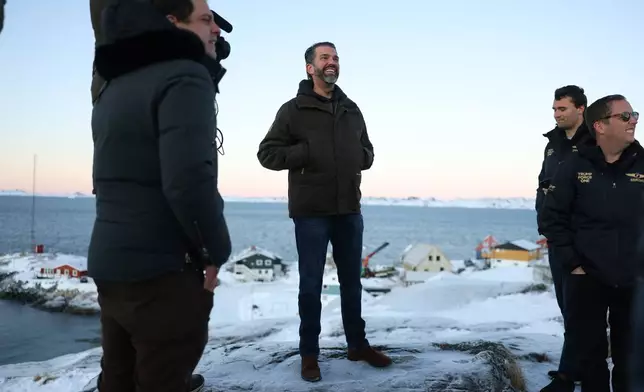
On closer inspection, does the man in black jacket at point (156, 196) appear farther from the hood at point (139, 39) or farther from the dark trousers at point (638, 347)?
the dark trousers at point (638, 347)

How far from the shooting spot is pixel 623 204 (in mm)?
3418

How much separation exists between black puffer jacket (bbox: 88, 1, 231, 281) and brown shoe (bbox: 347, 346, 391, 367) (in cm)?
240

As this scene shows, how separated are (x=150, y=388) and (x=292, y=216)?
213 cm

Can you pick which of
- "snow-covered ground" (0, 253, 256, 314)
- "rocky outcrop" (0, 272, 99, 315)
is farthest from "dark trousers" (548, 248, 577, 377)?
"rocky outcrop" (0, 272, 99, 315)

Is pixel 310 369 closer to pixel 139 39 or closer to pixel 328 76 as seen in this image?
pixel 328 76

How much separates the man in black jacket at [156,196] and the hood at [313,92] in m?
2.02

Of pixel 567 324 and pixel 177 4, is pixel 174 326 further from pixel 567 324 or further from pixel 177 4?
pixel 567 324

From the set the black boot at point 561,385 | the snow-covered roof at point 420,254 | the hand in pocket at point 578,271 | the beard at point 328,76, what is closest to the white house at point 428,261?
the snow-covered roof at point 420,254

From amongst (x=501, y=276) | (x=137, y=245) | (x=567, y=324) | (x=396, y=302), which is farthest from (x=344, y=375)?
(x=501, y=276)

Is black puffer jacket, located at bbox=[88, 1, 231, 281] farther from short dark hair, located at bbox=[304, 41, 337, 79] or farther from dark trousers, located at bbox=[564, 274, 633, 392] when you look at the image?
dark trousers, located at bbox=[564, 274, 633, 392]

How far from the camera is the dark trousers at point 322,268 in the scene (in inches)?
151

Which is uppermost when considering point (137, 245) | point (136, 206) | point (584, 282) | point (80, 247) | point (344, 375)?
point (136, 206)

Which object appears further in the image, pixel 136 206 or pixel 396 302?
pixel 396 302

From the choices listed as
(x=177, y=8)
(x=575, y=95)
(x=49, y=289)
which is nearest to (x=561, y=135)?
(x=575, y=95)
